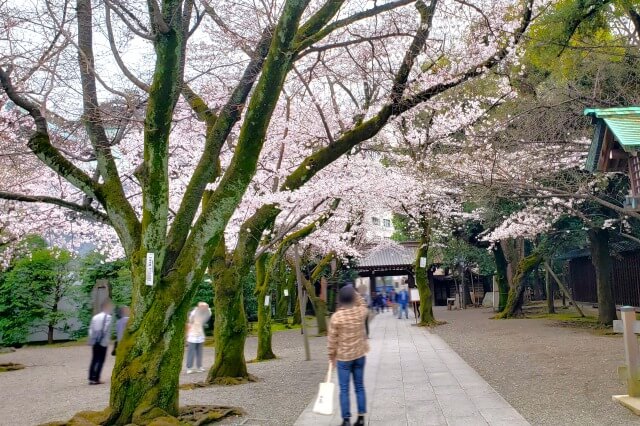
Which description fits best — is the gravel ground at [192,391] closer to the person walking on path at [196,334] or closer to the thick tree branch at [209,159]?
the person walking on path at [196,334]

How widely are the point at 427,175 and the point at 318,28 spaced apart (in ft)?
32.1

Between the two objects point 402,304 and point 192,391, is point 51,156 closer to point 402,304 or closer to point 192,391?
point 192,391

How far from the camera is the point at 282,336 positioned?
22.6m

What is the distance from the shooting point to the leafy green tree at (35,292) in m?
23.2

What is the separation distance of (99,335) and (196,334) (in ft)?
6.16

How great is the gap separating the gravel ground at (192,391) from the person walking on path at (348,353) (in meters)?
1.11

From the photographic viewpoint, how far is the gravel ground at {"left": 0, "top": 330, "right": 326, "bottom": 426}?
314 inches

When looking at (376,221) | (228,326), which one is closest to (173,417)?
(228,326)

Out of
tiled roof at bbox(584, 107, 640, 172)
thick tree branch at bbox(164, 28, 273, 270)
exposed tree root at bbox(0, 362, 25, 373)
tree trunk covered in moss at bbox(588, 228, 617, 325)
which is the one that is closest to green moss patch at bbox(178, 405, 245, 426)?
thick tree branch at bbox(164, 28, 273, 270)

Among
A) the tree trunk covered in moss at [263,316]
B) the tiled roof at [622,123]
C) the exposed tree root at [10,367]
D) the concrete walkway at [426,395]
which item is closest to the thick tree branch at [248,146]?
the concrete walkway at [426,395]

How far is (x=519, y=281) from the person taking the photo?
76.0 ft

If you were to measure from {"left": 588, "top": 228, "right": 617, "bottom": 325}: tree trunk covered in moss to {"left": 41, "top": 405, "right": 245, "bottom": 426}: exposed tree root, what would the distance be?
14070 millimetres

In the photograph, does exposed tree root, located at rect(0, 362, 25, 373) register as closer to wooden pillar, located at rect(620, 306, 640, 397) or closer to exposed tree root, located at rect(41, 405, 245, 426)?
exposed tree root, located at rect(41, 405, 245, 426)

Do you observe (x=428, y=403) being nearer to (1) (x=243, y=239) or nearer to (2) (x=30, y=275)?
(1) (x=243, y=239)
